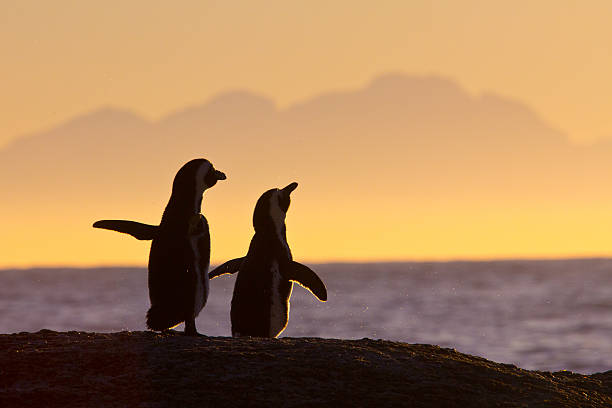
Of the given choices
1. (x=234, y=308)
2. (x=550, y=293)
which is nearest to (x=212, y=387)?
(x=234, y=308)

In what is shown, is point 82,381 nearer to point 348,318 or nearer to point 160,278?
point 160,278

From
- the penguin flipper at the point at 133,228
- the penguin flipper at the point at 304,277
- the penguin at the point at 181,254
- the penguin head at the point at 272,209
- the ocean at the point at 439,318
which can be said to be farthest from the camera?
the ocean at the point at 439,318

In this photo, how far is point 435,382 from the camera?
8.08 metres

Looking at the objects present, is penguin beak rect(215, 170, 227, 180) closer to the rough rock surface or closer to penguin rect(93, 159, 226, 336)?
penguin rect(93, 159, 226, 336)

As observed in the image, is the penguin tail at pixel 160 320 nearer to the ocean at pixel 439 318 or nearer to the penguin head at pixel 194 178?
the penguin head at pixel 194 178

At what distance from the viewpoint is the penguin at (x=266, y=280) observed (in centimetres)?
1077

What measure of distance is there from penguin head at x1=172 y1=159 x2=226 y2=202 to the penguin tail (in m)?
1.05

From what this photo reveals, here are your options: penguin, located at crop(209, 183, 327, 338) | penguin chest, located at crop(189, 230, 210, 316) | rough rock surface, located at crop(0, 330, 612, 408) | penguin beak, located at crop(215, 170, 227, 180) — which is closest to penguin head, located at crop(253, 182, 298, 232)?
penguin, located at crop(209, 183, 327, 338)

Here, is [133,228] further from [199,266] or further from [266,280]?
[266,280]

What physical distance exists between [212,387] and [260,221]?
3.68m

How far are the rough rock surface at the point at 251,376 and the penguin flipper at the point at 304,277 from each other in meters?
1.85

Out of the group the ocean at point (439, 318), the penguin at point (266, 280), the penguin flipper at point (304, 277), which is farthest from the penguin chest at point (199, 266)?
the ocean at point (439, 318)

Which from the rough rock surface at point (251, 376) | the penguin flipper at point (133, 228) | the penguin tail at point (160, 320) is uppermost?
the penguin flipper at point (133, 228)

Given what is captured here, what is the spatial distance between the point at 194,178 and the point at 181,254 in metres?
0.71
